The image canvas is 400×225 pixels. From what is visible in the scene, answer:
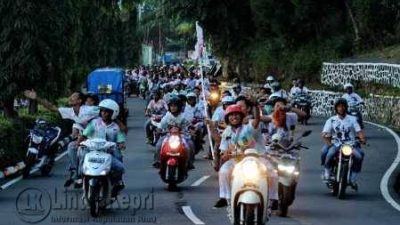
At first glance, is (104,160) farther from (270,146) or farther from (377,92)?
(377,92)

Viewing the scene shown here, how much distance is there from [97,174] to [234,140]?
82.7 inches

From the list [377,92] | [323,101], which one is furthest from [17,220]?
[323,101]

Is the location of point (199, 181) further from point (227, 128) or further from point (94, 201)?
point (227, 128)

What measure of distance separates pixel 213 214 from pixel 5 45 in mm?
10669

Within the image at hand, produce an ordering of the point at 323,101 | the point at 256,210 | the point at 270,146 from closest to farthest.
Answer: the point at 256,210 → the point at 270,146 → the point at 323,101

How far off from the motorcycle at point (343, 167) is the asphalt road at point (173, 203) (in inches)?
8.4

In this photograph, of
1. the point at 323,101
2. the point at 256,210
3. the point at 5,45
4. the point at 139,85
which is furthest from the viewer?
the point at 139,85

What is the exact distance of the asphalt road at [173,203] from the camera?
43.7 feet

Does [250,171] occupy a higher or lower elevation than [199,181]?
higher

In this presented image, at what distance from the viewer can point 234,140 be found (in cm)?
1223

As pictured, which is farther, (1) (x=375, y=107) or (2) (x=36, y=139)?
(1) (x=375, y=107)

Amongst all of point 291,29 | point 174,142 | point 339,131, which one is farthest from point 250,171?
point 291,29

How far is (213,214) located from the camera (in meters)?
13.8

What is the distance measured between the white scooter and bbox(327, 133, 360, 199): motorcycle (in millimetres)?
4789
